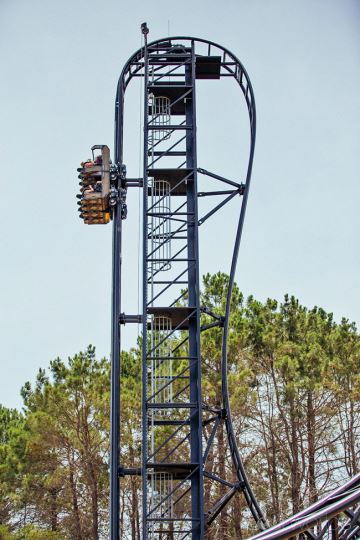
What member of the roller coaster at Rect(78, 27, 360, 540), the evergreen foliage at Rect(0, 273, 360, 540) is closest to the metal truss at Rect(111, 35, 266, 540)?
the roller coaster at Rect(78, 27, 360, 540)

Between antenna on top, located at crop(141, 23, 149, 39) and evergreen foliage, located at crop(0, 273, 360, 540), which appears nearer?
antenna on top, located at crop(141, 23, 149, 39)

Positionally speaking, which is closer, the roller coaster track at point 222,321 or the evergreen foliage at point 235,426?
the roller coaster track at point 222,321

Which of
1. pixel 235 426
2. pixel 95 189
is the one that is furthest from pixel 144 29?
pixel 235 426

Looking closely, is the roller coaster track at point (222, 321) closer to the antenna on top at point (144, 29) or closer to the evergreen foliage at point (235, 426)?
the antenna on top at point (144, 29)

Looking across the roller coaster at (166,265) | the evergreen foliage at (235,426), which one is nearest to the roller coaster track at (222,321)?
the roller coaster at (166,265)

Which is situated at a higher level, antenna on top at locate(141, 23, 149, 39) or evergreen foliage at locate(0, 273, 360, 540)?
antenna on top at locate(141, 23, 149, 39)

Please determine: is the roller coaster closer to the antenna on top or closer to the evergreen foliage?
the antenna on top

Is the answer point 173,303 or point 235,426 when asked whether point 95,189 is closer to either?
point 173,303

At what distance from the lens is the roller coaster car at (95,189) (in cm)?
1398

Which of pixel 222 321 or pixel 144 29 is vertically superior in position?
pixel 144 29

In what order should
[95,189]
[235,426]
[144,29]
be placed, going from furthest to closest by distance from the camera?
[235,426] → [144,29] → [95,189]

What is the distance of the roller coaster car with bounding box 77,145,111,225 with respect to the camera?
14.0 m

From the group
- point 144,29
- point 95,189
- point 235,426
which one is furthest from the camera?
point 235,426

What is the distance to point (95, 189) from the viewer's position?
14.1 m
